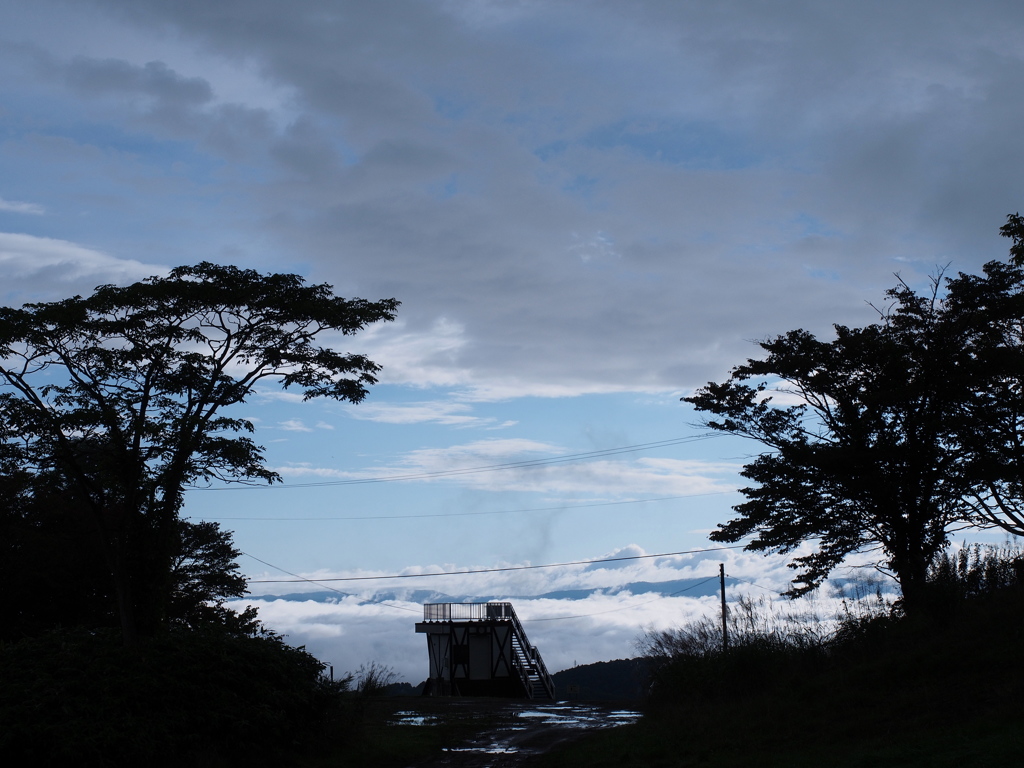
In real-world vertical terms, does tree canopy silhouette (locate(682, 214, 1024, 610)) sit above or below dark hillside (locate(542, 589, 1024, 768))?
above

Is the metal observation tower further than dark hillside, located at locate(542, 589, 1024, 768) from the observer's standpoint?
Yes

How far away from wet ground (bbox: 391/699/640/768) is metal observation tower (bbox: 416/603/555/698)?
18.2 meters

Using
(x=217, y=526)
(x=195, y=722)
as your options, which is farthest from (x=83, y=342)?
(x=217, y=526)

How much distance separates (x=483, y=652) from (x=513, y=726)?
27.6 meters

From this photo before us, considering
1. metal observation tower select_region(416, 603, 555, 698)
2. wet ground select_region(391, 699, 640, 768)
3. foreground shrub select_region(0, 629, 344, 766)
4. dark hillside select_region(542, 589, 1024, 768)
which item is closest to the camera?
dark hillside select_region(542, 589, 1024, 768)

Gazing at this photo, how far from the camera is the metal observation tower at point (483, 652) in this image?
43.0 m

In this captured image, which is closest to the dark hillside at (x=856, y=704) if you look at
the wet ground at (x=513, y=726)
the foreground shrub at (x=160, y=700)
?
the wet ground at (x=513, y=726)

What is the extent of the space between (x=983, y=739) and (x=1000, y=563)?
8150 mm

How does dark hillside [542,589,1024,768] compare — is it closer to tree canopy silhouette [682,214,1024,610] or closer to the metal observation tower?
tree canopy silhouette [682,214,1024,610]

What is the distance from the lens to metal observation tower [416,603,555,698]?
1694 inches

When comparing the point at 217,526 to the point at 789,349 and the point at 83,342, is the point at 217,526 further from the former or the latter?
the point at 789,349

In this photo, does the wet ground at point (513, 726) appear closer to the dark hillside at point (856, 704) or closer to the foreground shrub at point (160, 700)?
the dark hillside at point (856, 704)

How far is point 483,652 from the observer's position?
1756 inches

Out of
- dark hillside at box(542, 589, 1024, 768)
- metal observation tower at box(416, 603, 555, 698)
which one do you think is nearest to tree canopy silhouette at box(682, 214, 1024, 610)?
dark hillside at box(542, 589, 1024, 768)
